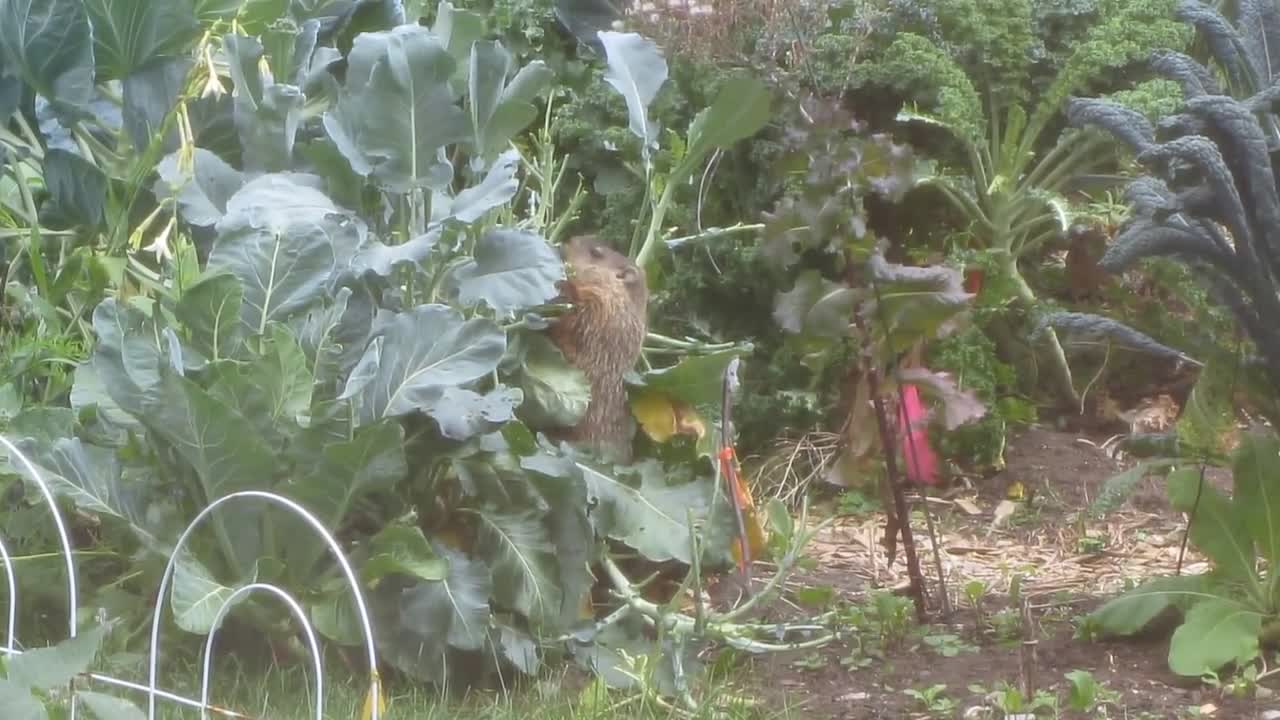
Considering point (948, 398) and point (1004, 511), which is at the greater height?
point (948, 398)

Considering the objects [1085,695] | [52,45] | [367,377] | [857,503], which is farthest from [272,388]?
[857,503]

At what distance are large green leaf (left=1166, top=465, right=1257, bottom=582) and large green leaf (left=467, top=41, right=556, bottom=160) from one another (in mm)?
1744

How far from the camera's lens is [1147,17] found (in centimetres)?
533

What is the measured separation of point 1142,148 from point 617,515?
1.48 metres

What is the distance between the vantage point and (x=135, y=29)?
4000 millimetres

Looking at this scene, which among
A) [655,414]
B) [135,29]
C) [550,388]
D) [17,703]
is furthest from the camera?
[655,414]

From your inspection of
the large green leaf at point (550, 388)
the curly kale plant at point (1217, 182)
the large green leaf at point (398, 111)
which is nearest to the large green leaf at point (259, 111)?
the large green leaf at point (398, 111)

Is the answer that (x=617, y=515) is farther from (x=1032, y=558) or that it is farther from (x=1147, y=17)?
(x=1147, y=17)

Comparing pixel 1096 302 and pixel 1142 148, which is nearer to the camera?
pixel 1142 148

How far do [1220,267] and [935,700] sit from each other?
111 centimetres

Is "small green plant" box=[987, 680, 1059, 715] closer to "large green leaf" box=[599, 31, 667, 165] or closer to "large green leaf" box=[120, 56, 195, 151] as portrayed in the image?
"large green leaf" box=[599, 31, 667, 165]

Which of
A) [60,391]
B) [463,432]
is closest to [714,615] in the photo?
[463,432]

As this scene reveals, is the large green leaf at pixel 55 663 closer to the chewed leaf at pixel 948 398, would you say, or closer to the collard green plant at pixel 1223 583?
the chewed leaf at pixel 948 398

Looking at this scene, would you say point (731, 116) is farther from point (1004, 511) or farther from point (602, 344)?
point (1004, 511)
